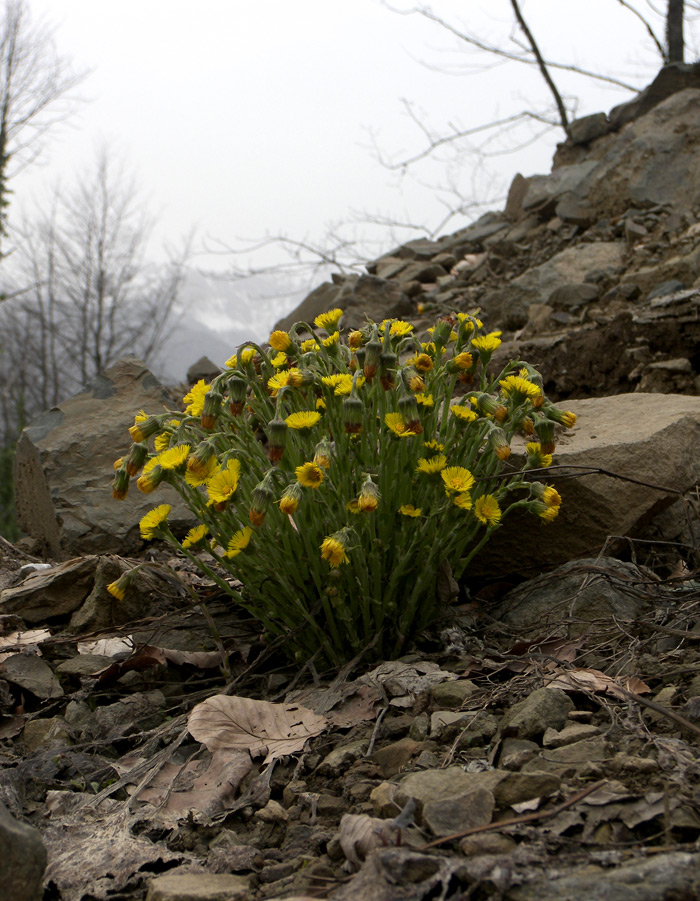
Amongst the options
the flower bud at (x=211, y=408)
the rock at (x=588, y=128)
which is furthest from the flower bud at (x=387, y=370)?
the rock at (x=588, y=128)

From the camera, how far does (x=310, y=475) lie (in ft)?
5.76

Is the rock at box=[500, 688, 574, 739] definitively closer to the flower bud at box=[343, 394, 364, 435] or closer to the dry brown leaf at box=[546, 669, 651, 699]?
the dry brown leaf at box=[546, 669, 651, 699]

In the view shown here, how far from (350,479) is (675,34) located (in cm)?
850

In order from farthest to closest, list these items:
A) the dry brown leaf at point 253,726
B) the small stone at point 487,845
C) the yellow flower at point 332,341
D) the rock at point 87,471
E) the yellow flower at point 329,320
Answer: the rock at point 87,471, the yellow flower at point 329,320, the yellow flower at point 332,341, the dry brown leaf at point 253,726, the small stone at point 487,845

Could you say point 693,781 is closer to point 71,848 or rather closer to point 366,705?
point 366,705

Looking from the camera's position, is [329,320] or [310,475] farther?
[329,320]

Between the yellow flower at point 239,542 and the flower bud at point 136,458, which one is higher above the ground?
the flower bud at point 136,458

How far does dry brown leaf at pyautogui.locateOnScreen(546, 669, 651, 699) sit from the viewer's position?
4.88 ft

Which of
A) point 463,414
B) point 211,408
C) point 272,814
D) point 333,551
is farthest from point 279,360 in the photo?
point 272,814

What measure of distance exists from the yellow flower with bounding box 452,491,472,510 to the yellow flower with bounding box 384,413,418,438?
0.20 metres

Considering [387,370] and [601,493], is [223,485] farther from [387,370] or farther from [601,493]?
[601,493]

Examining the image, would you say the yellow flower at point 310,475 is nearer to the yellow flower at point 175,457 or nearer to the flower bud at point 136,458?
the yellow flower at point 175,457

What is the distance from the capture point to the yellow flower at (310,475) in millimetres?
1750

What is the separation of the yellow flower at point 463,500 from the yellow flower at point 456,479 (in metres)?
0.01
